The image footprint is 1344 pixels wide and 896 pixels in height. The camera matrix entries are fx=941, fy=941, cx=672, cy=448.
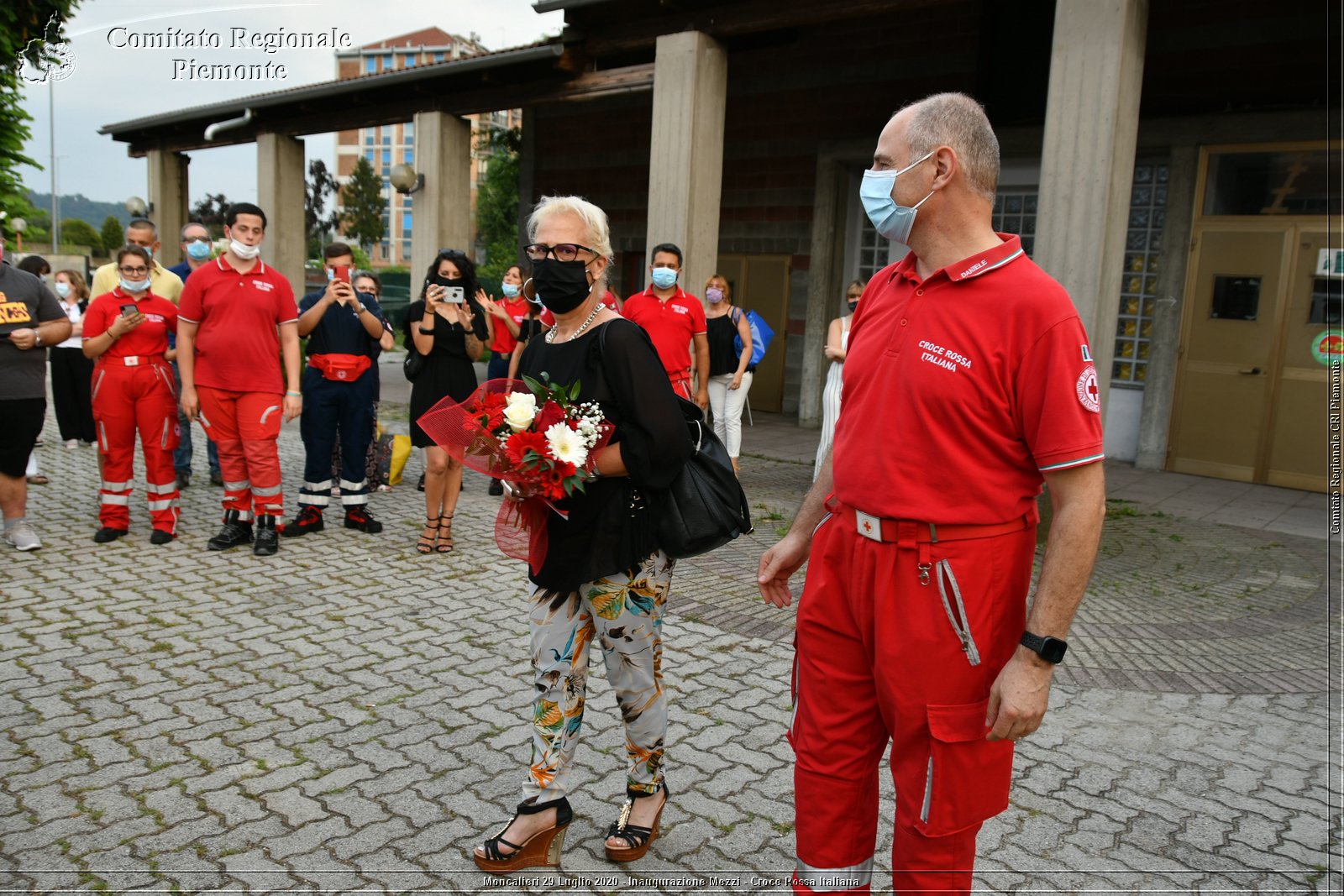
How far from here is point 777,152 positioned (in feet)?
50.0

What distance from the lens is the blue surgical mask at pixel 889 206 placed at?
7.78 ft

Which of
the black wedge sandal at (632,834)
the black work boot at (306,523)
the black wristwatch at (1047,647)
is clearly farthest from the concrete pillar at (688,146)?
the black wristwatch at (1047,647)

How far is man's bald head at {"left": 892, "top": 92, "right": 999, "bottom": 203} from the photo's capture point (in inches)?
90.3

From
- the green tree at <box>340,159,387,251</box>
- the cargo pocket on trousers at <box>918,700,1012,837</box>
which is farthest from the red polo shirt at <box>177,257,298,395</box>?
the green tree at <box>340,159,387,251</box>

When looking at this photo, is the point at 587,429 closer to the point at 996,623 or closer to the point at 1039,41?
the point at 996,623

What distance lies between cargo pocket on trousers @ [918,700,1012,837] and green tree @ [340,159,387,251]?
7054 centimetres

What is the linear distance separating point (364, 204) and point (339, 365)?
65946 millimetres

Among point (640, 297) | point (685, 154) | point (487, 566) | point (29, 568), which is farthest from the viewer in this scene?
point (685, 154)

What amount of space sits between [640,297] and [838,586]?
6.80m

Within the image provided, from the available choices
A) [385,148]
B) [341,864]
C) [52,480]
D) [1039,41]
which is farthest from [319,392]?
[385,148]

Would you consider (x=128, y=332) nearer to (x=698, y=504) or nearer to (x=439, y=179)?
(x=698, y=504)

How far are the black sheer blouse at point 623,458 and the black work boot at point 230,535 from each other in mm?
4816

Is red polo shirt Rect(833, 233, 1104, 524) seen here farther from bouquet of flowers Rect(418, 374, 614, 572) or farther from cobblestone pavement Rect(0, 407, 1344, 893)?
cobblestone pavement Rect(0, 407, 1344, 893)

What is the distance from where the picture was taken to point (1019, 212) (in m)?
13.1
